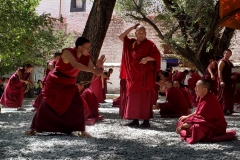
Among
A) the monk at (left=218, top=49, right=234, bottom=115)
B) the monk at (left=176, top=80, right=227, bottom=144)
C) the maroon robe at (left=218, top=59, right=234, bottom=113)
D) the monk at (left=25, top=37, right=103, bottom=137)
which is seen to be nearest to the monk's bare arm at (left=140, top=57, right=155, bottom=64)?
the monk at (left=25, top=37, right=103, bottom=137)

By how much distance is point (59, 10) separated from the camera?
89.5 feet

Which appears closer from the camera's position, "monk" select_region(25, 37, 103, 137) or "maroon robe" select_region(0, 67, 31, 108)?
"monk" select_region(25, 37, 103, 137)

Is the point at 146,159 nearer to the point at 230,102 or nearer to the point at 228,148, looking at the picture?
the point at 228,148

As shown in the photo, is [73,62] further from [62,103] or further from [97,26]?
[97,26]

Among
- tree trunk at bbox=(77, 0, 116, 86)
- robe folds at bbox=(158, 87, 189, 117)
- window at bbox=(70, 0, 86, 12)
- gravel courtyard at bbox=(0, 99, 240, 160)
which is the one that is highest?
window at bbox=(70, 0, 86, 12)

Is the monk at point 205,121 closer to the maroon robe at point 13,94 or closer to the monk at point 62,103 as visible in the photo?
the monk at point 62,103

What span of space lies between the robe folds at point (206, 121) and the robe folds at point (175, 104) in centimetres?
374

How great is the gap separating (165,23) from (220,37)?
2.94 m

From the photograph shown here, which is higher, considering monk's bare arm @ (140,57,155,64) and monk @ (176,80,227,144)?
monk's bare arm @ (140,57,155,64)

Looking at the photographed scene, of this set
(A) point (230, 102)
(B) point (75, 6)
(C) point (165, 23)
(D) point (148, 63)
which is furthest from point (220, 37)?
(B) point (75, 6)

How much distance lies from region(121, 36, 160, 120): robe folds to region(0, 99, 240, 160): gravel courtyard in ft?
1.79

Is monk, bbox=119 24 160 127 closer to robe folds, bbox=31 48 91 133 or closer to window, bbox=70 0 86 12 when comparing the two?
robe folds, bbox=31 48 91 133

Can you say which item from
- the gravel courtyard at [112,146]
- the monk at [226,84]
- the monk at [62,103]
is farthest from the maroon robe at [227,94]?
the monk at [62,103]

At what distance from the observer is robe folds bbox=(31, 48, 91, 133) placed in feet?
→ 18.9
